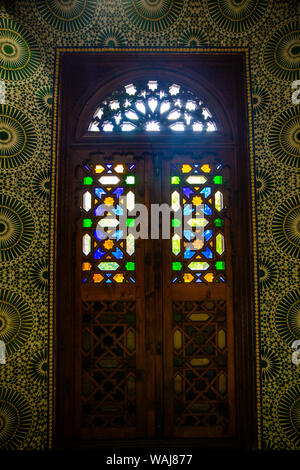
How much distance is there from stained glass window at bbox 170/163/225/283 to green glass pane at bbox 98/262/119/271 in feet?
1.63

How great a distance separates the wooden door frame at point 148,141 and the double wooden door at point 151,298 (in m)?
0.07

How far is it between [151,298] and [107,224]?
727 mm

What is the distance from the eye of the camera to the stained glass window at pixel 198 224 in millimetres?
2730

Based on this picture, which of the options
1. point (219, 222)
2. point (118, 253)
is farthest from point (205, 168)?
point (118, 253)

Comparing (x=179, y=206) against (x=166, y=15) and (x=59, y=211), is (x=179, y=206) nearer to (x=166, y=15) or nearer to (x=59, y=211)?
(x=59, y=211)

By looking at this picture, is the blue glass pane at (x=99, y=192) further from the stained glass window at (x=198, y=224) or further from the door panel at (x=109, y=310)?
the stained glass window at (x=198, y=224)

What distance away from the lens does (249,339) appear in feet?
8.77

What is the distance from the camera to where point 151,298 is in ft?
8.83

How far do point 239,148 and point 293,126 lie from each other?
475mm

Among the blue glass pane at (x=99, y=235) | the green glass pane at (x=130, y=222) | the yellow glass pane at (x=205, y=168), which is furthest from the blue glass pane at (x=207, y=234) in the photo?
the blue glass pane at (x=99, y=235)

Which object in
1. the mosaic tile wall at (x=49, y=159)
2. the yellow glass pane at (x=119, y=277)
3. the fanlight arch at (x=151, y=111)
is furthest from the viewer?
the fanlight arch at (x=151, y=111)
